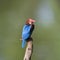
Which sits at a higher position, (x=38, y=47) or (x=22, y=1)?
(x=22, y=1)

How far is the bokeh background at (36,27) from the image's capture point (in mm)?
1911

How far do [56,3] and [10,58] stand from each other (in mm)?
846

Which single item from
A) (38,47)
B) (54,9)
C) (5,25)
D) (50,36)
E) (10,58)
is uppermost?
(54,9)

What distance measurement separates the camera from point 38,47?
1.92 metres

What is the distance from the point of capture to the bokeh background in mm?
1911

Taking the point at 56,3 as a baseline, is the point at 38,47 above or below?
below

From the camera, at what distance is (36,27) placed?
194 cm

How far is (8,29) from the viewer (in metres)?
1.93

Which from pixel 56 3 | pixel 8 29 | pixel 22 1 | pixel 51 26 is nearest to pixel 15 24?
pixel 8 29

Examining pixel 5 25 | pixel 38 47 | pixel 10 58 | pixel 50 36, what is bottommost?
pixel 10 58

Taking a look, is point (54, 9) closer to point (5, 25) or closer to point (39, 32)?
point (39, 32)

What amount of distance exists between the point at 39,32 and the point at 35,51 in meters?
0.22

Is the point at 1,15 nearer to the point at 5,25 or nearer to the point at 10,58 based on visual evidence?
the point at 5,25

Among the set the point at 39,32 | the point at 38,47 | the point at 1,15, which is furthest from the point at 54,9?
the point at 1,15
